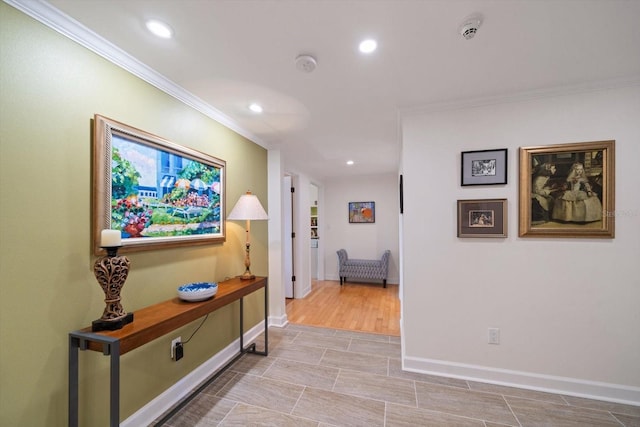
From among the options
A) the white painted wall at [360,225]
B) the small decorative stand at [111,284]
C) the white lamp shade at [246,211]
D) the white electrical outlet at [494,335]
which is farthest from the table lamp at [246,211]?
the white painted wall at [360,225]

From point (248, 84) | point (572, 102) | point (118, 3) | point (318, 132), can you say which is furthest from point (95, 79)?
point (572, 102)

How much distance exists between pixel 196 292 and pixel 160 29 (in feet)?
5.27

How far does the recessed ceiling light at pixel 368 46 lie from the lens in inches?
54.9

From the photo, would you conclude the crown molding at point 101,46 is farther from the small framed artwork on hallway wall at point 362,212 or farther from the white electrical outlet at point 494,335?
the small framed artwork on hallway wall at point 362,212

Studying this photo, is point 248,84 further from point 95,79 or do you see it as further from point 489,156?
point 489,156

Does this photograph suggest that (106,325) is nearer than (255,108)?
Yes

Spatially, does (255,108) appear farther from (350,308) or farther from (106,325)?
(350,308)

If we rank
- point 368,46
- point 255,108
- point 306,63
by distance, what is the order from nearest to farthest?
point 368,46
point 306,63
point 255,108

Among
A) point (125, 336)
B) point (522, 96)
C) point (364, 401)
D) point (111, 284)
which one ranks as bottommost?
point (364, 401)

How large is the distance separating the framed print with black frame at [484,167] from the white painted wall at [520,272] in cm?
5

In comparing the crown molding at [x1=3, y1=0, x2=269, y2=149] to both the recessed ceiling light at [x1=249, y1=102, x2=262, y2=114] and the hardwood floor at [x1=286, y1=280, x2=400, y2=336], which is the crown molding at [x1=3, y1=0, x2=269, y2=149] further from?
the hardwood floor at [x1=286, y1=280, x2=400, y2=336]

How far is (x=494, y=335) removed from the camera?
201cm

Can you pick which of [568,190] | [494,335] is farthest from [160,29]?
[494,335]

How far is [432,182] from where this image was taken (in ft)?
7.10
